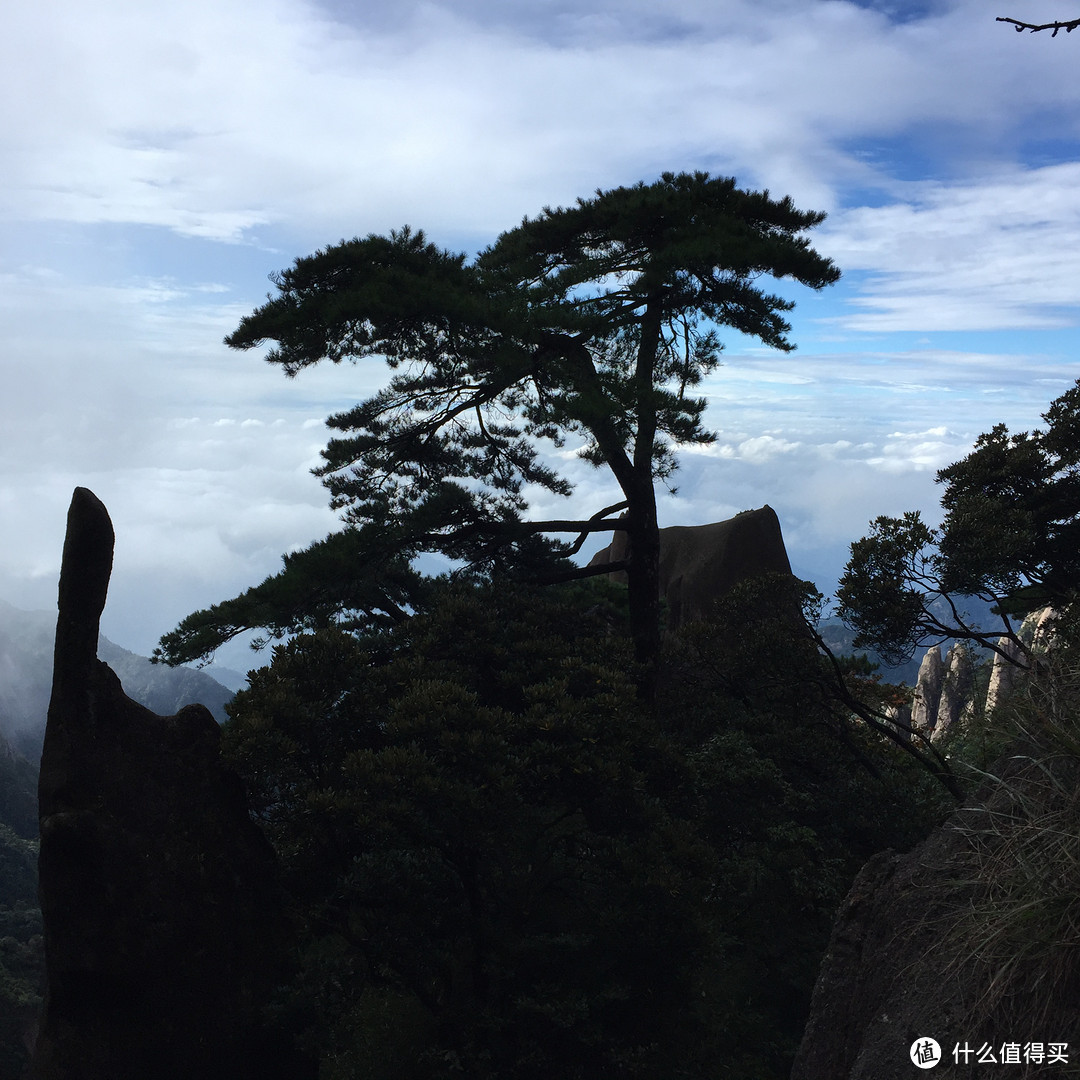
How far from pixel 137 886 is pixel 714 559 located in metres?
17.4

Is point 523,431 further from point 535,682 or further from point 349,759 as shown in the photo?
point 349,759

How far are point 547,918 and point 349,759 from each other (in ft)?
8.65

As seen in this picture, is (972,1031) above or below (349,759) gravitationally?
below

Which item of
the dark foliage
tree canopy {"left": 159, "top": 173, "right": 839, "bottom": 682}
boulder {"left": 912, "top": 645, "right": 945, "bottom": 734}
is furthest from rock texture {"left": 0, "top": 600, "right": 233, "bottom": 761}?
the dark foliage

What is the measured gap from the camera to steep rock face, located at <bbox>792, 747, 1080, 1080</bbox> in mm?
3471

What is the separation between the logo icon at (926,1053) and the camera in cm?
377

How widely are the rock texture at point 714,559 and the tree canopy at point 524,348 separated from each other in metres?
8.53

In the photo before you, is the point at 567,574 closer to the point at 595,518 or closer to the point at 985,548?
the point at 595,518

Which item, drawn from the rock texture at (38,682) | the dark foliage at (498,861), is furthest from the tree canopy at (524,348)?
the rock texture at (38,682)

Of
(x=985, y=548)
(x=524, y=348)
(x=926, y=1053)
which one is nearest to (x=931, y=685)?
(x=985, y=548)

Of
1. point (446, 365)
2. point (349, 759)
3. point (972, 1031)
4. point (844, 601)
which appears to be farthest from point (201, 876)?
point (844, 601)

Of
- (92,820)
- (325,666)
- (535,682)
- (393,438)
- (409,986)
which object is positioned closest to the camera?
(92,820)

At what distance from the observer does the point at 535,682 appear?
821 centimetres

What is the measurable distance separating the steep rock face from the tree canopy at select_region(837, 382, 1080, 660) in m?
6.58
